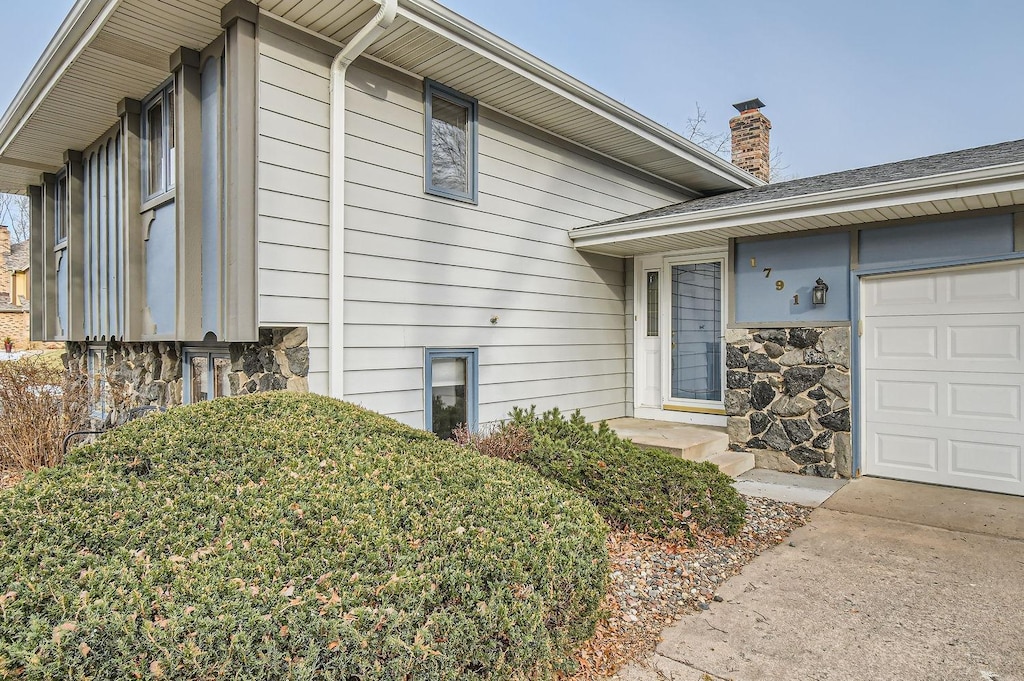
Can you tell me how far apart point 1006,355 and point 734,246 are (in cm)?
255

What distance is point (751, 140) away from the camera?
9641 mm

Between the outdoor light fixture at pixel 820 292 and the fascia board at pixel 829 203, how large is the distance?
768 millimetres

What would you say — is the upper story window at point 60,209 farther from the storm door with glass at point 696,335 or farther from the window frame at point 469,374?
the storm door with glass at point 696,335

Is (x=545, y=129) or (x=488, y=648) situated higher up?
(x=545, y=129)

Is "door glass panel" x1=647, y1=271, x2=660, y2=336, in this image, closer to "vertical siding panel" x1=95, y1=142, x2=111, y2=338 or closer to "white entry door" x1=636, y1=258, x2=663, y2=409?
"white entry door" x1=636, y1=258, x2=663, y2=409

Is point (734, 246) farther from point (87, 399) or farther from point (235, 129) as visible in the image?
point (87, 399)

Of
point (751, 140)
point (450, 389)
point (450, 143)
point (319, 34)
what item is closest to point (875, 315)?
point (450, 389)

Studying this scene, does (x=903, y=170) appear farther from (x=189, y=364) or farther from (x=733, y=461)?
(x=189, y=364)

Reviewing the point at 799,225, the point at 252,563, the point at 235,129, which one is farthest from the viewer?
the point at 799,225

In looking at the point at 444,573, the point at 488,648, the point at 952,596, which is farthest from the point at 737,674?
the point at 952,596

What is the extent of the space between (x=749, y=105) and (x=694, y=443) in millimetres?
5967

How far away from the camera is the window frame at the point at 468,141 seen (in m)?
5.50

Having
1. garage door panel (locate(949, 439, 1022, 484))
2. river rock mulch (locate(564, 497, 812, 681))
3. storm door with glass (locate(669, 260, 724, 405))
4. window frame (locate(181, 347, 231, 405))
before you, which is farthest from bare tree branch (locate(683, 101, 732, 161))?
window frame (locate(181, 347, 231, 405))

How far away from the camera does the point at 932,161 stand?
20.3 ft
